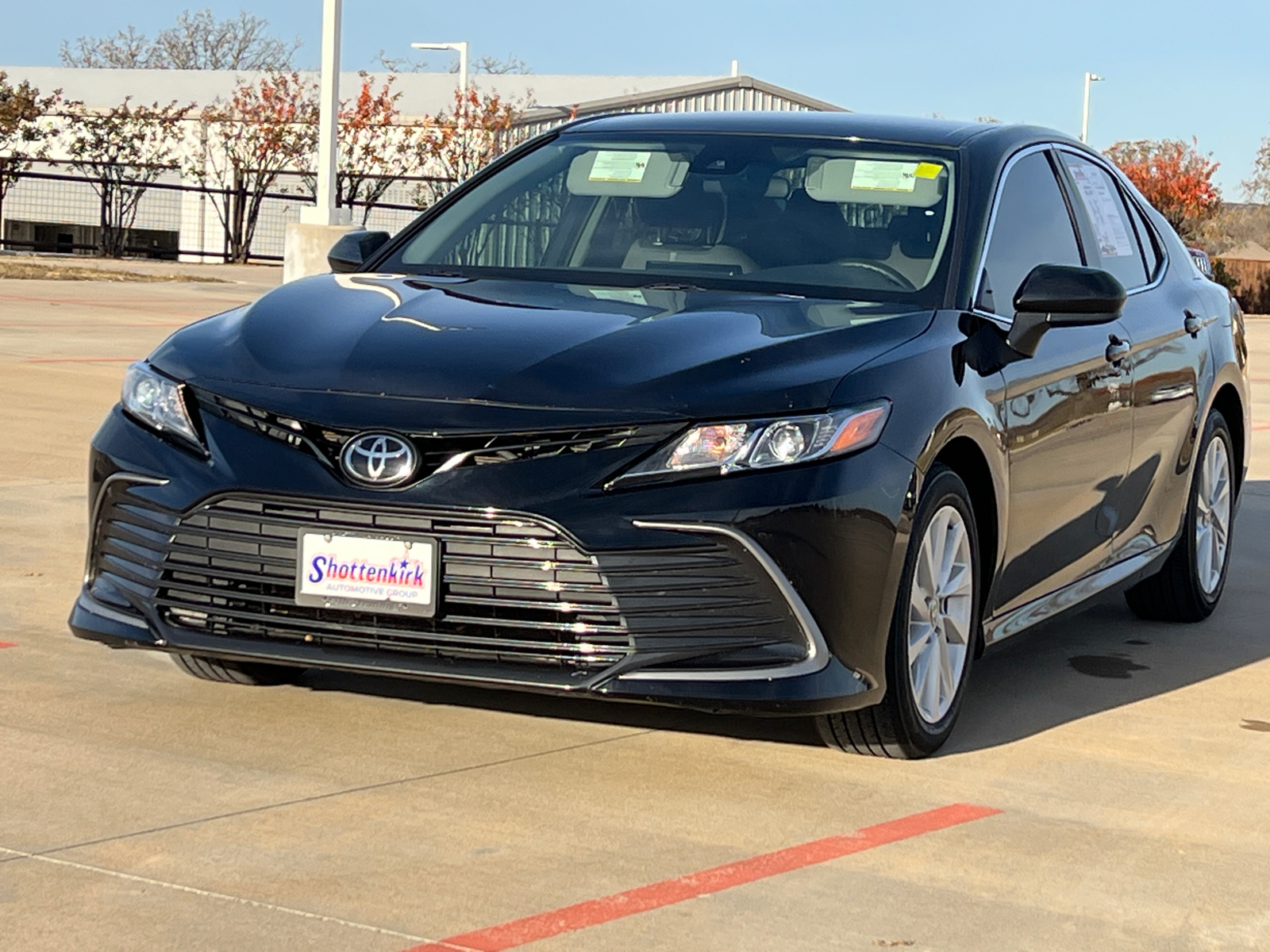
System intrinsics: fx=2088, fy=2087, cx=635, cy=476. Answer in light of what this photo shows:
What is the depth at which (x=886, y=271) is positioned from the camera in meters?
5.44

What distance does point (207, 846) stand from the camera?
393 centimetres

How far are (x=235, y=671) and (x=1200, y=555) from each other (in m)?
3.47

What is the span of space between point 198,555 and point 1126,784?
218cm

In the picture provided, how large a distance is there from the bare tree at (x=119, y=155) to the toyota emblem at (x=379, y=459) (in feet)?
109

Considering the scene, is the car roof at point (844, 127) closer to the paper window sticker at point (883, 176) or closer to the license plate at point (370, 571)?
the paper window sticker at point (883, 176)

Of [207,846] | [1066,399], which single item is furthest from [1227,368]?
[207,846]

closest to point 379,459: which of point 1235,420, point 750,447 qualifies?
point 750,447

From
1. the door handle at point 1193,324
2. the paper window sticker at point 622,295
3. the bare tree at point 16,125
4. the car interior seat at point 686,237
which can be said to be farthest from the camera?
the bare tree at point 16,125

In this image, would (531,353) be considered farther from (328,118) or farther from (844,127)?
(328,118)

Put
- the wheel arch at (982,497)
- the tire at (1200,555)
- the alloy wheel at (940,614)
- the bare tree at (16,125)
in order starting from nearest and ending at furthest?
1. the alloy wheel at (940,614)
2. the wheel arch at (982,497)
3. the tire at (1200,555)
4. the bare tree at (16,125)

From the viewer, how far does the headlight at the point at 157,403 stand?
15.2ft

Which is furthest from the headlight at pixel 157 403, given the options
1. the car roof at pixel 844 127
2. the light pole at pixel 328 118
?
the light pole at pixel 328 118

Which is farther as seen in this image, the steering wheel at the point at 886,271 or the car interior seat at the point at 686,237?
the car interior seat at the point at 686,237

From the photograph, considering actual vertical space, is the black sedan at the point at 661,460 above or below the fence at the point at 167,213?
above
